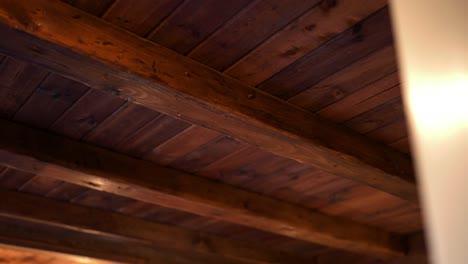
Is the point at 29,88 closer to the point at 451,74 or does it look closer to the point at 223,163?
the point at 223,163

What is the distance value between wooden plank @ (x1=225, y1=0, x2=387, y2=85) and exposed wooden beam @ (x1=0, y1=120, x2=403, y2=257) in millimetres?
881

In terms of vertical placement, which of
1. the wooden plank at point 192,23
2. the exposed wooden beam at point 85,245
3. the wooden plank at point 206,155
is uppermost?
the wooden plank at point 192,23

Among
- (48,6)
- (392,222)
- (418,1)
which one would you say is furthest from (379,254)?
(418,1)

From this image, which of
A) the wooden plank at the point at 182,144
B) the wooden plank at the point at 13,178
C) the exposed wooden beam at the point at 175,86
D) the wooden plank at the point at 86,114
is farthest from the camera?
the wooden plank at the point at 13,178

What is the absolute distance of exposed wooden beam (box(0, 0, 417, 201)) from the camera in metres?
1.54

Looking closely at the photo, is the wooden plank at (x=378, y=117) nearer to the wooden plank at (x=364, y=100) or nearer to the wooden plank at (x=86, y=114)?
the wooden plank at (x=364, y=100)

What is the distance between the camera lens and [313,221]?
3328 mm

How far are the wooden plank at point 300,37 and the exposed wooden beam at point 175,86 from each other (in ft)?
0.25

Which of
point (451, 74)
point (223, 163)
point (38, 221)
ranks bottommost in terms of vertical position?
point (451, 74)

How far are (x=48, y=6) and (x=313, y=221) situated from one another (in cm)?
219

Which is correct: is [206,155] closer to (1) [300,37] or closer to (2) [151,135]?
(2) [151,135]

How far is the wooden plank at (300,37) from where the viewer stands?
1663 millimetres

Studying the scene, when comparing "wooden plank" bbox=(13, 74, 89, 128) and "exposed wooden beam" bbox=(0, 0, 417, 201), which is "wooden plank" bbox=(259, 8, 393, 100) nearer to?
"exposed wooden beam" bbox=(0, 0, 417, 201)

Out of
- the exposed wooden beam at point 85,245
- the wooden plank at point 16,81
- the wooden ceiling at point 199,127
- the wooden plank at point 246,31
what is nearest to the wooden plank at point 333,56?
the wooden ceiling at point 199,127
